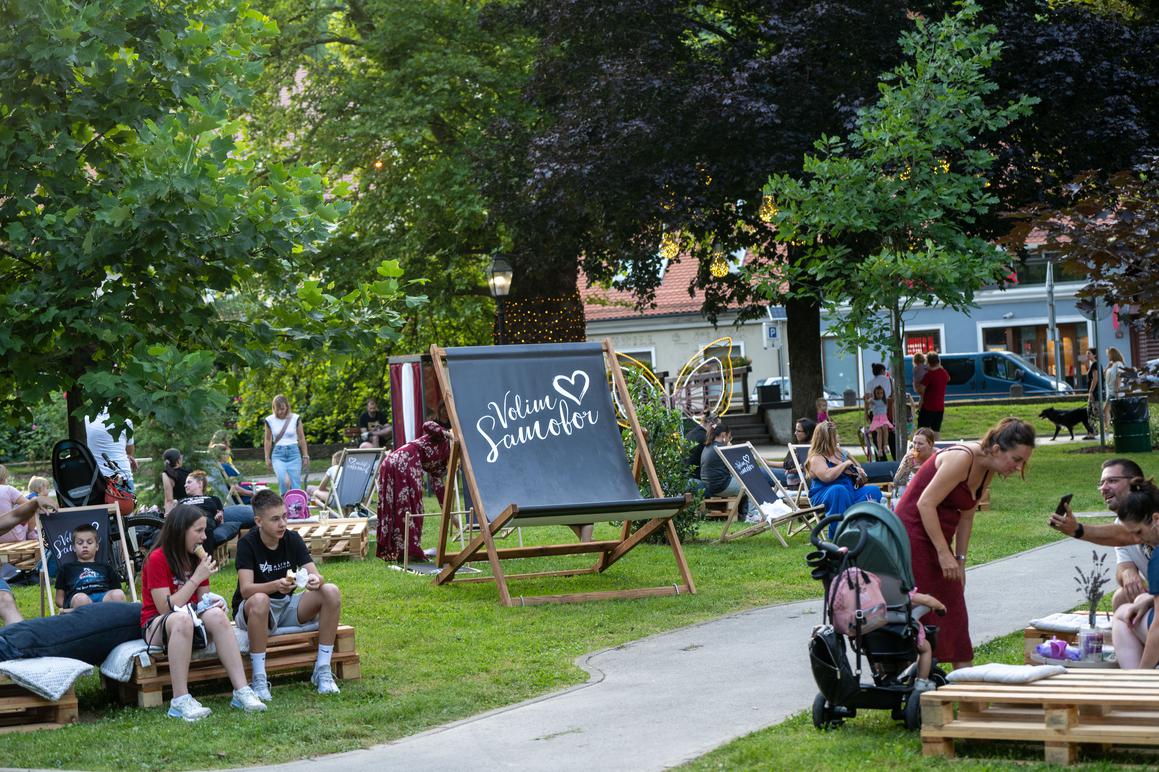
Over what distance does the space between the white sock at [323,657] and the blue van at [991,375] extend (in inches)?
1414

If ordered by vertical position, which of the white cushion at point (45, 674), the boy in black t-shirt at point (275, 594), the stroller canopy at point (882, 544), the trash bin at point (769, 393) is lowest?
the white cushion at point (45, 674)

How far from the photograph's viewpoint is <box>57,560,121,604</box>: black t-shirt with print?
9.35 m

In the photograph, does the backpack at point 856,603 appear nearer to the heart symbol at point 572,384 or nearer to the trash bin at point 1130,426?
the heart symbol at point 572,384

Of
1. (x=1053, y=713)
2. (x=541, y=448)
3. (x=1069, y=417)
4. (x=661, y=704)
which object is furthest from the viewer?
(x=1069, y=417)

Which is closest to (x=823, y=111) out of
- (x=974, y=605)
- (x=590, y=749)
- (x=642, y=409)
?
(x=642, y=409)

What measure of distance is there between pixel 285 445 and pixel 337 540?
2845mm

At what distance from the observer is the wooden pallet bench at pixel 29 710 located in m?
7.39

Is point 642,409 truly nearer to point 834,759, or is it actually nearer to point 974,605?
point 974,605

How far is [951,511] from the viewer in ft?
22.5

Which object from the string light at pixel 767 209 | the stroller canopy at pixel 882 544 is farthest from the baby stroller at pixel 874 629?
the string light at pixel 767 209

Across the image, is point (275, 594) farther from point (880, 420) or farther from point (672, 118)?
point (880, 420)

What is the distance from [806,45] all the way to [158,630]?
54.2 ft

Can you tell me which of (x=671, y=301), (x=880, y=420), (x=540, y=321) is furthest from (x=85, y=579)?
(x=671, y=301)

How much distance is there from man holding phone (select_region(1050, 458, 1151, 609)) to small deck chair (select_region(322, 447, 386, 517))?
11415mm
